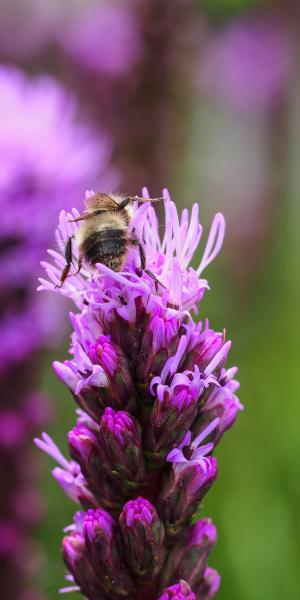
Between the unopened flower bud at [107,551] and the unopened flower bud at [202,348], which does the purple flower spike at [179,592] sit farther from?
the unopened flower bud at [202,348]

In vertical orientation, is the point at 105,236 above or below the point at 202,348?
above

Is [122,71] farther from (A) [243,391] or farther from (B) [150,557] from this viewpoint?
(B) [150,557]

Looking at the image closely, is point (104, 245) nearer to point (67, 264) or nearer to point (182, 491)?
point (67, 264)

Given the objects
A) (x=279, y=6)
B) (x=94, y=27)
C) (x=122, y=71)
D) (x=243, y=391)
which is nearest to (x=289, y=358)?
(x=243, y=391)

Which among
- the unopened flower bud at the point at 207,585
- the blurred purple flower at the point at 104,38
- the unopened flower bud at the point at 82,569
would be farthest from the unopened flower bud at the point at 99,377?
the blurred purple flower at the point at 104,38

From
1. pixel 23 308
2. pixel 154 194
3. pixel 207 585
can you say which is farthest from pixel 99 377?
pixel 154 194

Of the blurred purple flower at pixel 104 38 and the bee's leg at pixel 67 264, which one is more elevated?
the blurred purple flower at pixel 104 38
